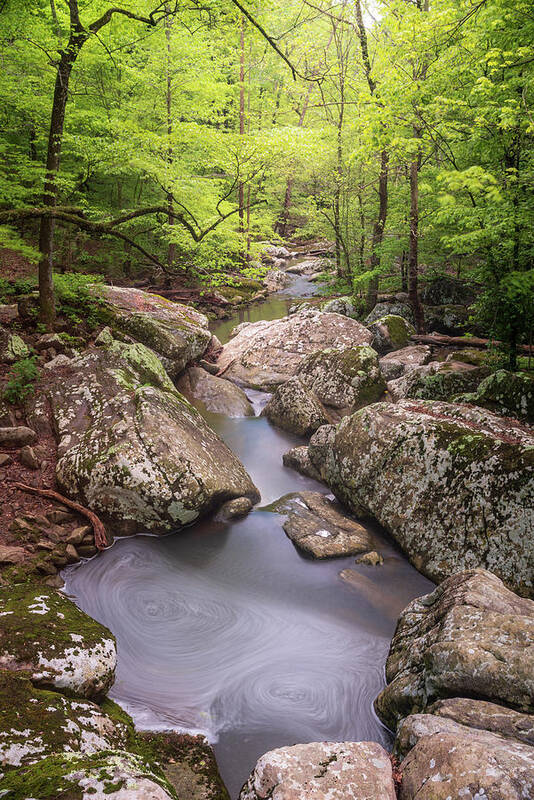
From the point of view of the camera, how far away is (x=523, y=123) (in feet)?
18.7

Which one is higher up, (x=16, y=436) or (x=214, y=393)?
(x=16, y=436)

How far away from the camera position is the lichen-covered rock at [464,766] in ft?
7.00

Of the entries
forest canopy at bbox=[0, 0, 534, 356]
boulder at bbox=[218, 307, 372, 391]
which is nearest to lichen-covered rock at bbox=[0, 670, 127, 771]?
forest canopy at bbox=[0, 0, 534, 356]

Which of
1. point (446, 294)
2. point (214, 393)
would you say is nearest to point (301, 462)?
point (214, 393)

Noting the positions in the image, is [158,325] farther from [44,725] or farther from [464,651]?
[464,651]

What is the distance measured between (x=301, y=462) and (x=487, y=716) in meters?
5.34

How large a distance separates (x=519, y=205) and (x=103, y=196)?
15.9m

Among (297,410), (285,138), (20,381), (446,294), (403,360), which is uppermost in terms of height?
(285,138)

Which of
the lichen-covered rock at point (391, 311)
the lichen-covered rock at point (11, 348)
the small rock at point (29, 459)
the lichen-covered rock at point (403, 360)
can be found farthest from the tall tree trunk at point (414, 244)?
the small rock at point (29, 459)

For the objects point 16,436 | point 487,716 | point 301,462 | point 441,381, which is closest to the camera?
point 487,716

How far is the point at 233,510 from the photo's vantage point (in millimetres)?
6406

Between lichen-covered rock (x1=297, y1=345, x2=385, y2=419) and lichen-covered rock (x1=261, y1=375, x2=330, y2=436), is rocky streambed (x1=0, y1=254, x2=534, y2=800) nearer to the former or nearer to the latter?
lichen-covered rock (x1=261, y1=375, x2=330, y2=436)

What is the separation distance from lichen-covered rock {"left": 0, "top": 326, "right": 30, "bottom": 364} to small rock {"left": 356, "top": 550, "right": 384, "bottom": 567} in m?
6.00

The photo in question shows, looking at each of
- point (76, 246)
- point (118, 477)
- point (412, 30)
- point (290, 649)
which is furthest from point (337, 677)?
point (76, 246)
